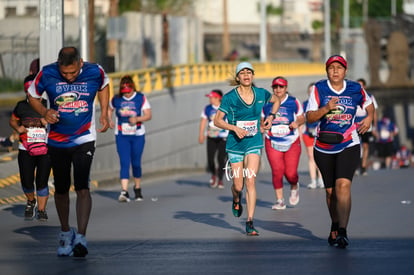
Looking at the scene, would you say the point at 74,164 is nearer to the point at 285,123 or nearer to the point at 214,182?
the point at 285,123

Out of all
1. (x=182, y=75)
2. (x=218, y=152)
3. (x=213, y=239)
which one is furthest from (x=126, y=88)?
(x=182, y=75)

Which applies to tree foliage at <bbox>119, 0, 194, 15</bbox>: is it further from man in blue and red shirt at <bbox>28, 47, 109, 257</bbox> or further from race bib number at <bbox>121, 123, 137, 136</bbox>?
man in blue and red shirt at <bbox>28, 47, 109, 257</bbox>

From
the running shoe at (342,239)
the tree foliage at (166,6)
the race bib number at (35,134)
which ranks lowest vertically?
the running shoe at (342,239)

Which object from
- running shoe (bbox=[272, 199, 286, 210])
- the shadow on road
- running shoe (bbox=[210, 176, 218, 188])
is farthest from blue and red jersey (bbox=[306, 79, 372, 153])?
running shoe (bbox=[210, 176, 218, 188])

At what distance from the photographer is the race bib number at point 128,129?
17.6m

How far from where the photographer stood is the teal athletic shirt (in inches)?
488

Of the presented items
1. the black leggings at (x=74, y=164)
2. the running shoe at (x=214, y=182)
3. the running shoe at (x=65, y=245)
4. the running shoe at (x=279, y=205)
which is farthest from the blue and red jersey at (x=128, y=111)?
the running shoe at (x=65, y=245)

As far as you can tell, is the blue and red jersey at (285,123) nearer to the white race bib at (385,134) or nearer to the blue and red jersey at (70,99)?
the blue and red jersey at (70,99)

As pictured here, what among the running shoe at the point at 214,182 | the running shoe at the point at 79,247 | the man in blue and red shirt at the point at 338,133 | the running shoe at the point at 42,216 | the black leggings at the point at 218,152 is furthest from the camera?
the running shoe at the point at 214,182

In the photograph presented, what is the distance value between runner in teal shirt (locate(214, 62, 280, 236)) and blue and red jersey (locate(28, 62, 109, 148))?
2117 mm

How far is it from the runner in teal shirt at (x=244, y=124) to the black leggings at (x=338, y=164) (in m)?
1.16

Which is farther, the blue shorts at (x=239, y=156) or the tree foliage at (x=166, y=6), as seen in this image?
the tree foliage at (x=166, y=6)

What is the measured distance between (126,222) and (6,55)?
15641mm

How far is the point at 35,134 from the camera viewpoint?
1405cm
